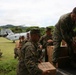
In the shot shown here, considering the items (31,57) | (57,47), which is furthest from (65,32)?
(31,57)

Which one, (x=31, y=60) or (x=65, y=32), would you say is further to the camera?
(x=65, y=32)

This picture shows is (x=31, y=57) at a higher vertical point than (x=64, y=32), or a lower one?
lower

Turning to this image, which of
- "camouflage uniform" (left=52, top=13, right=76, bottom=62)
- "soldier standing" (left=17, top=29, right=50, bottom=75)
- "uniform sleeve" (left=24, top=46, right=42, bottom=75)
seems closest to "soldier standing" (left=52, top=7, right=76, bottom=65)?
"camouflage uniform" (left=52, top=13, right=76, bottom=62)

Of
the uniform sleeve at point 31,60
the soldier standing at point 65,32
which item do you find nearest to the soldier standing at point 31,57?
the uniform sleeve at point 31,60

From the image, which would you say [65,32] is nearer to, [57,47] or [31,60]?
[57,47]

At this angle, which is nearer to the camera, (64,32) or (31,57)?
(31,57)

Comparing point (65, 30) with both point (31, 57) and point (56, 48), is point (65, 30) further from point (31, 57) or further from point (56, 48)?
point (31, 57)

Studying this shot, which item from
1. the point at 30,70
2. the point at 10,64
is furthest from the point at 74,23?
the point at 10,64

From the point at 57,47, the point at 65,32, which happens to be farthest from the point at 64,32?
the point at 57,47

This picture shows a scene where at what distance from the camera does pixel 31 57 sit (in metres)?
3.46

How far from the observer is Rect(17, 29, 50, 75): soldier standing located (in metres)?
3.46

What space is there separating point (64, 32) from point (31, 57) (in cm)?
170

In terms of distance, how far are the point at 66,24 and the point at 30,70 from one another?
175cm

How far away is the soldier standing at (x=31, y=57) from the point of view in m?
3.46
